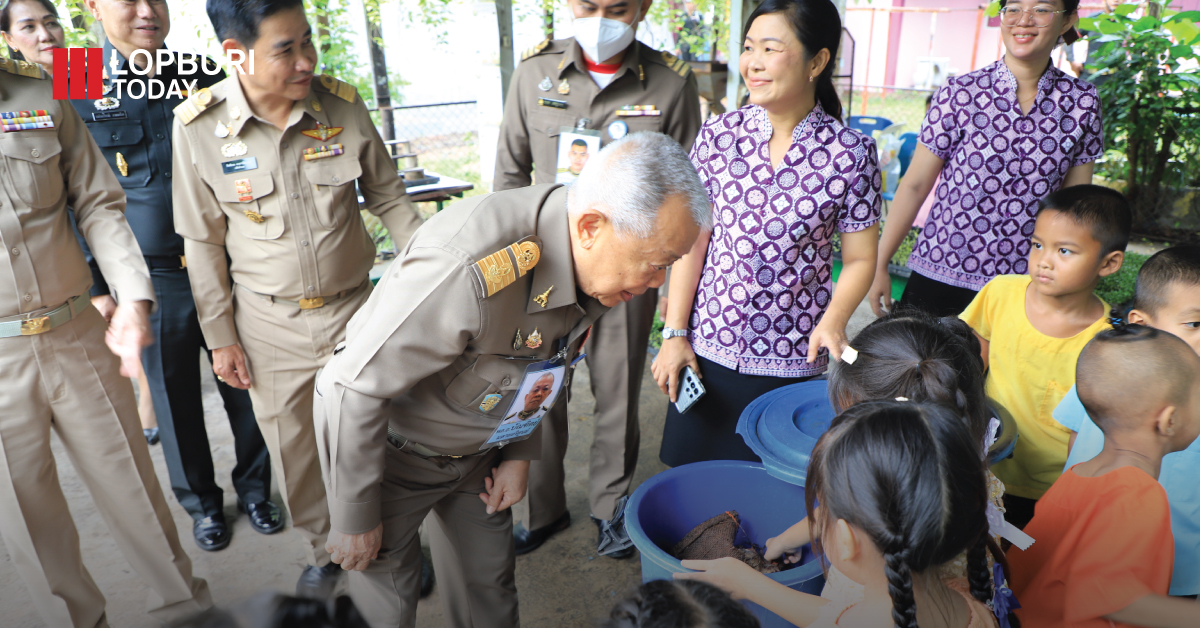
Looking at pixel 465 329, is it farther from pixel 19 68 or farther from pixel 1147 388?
pixel 19 68

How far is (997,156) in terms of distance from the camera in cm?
243

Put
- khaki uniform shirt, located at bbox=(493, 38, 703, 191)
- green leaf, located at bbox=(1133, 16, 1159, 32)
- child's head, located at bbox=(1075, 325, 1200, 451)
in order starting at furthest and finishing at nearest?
green leaf, located at bbox=(1133, 16, 1159, 32)
khaki uniform shirt, located at bbox=(493, 38, 703, 191)
child's head, located at bbox=(1075, 325, 1200, 451)

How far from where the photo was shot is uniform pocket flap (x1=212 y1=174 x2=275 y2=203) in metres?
2.17

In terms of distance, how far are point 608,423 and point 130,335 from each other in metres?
1.53

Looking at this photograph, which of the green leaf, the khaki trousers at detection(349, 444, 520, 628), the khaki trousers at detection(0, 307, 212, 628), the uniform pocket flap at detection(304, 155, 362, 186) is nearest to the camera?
the khaki trousers at detection(349, 444, 520, 628)

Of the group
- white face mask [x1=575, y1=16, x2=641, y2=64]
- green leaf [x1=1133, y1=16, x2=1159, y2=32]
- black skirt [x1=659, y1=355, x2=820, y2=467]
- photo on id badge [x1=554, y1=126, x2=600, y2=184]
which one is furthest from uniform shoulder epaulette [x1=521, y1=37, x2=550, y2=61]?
green leaf [x1=1133, y1=16, x2=1159, y2=32]

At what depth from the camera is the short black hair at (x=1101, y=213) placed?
1926 millimetres

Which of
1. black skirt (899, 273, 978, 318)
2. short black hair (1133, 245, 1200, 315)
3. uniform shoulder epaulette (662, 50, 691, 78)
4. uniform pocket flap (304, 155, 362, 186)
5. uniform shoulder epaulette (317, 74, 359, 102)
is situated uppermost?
uniform shoulder epaulette (662, 50, 691, 78)

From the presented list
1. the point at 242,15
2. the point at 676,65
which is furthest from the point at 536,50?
the point at 242,15

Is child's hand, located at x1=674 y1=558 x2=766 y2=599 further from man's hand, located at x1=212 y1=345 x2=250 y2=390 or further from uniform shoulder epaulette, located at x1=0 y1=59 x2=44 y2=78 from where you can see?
uniform shoulder epaulette, located at x1=0 y1=59 x2=44 y2=78

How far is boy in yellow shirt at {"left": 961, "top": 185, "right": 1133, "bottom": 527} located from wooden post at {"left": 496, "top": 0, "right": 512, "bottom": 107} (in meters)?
2.84

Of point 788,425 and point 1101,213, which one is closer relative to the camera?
point 788,425

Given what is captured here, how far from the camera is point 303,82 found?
85.7 inches

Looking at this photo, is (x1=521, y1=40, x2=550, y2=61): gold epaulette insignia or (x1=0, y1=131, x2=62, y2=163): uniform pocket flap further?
(x1=521, y1=40, x2=550, y2=61): gold epaulette insignia
